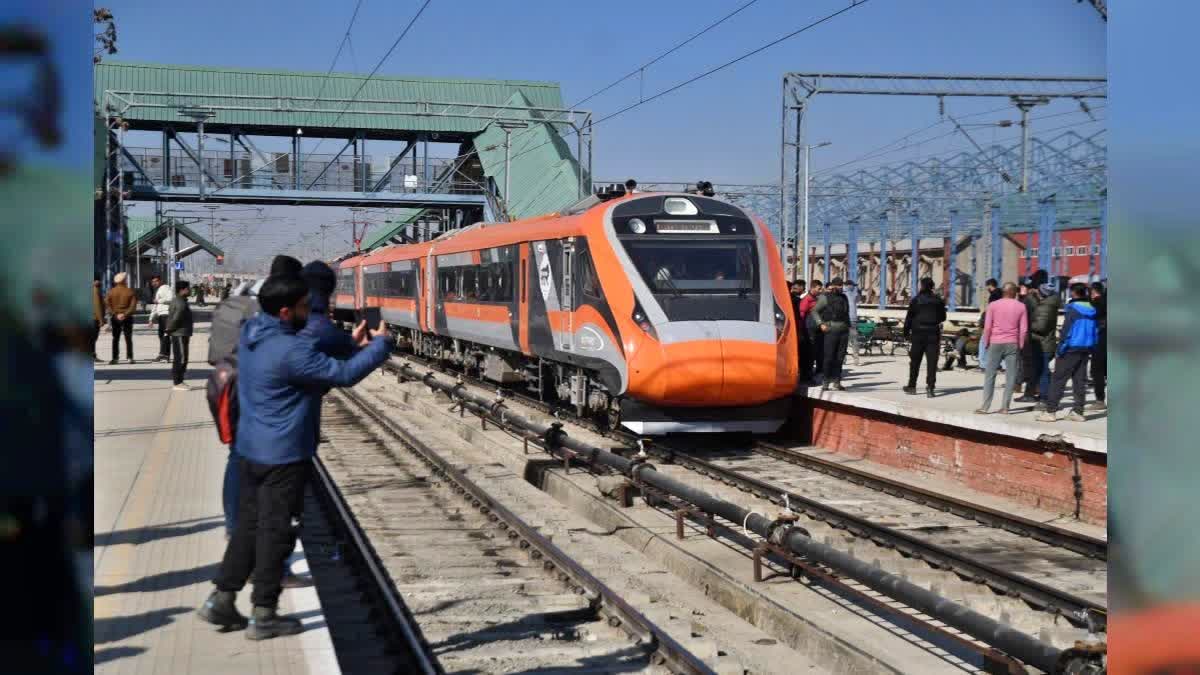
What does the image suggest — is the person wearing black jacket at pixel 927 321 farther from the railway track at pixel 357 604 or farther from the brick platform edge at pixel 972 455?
the railway track at pixel 357 604

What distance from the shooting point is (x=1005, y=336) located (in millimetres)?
13820

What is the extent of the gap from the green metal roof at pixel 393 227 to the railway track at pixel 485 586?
3842 cm

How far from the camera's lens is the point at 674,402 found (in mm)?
13367

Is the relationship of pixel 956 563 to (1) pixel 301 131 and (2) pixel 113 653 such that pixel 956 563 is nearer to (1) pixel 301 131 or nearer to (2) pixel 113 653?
(2) pixel 113 653

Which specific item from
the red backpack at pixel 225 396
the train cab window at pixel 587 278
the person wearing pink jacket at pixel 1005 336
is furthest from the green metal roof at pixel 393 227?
the red backpack at pixel 225 396

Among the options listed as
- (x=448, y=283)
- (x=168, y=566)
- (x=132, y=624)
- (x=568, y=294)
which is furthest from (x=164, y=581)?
(x=448, y=283)

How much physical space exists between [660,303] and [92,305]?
1215cm

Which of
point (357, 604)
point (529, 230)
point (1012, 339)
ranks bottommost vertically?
point (357, 604)

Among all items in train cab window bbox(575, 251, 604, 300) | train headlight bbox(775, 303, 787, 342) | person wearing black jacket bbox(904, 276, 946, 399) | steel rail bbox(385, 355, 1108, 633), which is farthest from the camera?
person wearing black jacket bbox(904, 276, 946, 399)

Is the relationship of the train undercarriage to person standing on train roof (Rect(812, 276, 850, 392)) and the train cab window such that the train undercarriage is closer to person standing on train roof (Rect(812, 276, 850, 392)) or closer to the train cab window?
the train cab window

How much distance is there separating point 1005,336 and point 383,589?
28.3 ft

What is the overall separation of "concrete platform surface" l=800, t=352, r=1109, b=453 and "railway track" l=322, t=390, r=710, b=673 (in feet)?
13.2

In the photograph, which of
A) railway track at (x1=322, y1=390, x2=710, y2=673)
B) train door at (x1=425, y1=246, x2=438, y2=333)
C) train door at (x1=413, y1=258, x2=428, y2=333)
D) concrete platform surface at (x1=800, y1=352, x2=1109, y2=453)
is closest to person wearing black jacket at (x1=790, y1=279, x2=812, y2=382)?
concrete platform surface at (x1=800, y1=352, x2=1109, y2=453)

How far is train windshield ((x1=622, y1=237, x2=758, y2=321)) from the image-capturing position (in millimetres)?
13516
